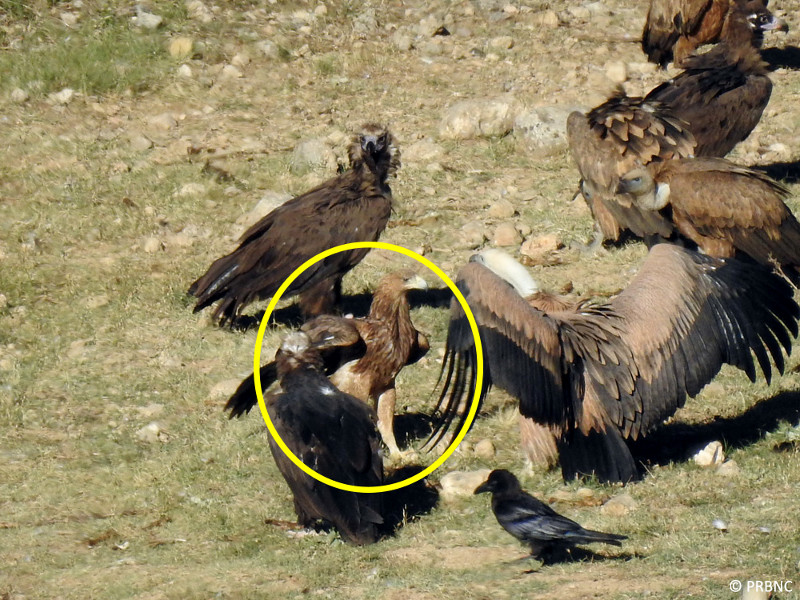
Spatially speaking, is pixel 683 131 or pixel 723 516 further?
pixel 683 131

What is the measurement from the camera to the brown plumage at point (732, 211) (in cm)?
852

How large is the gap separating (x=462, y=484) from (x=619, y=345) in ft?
3.68

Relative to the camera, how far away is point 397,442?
7.23 metres

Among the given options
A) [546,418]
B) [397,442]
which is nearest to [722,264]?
[546,418]

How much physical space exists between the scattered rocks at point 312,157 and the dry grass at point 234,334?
0.11 metres

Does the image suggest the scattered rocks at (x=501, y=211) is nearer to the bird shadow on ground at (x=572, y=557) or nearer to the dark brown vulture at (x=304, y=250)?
the dark brown vulture at (x=304, y=250)

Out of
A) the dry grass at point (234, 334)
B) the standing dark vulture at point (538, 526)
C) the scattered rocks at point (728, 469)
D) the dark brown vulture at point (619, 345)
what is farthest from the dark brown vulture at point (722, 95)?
the standing dark vulture at point (538, 526)

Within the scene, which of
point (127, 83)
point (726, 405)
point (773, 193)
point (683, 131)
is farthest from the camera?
point (127, 83)

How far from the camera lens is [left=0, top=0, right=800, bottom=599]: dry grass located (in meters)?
5.70

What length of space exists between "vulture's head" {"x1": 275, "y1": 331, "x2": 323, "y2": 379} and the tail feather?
1430 mm

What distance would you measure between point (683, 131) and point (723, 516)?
14.1 feet

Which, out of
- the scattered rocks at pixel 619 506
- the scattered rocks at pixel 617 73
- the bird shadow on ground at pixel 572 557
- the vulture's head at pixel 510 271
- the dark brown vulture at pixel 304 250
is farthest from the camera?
the scattered rocks at pixel 617 73

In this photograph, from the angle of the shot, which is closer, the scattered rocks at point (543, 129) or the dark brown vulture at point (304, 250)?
the dark brown vulture at point (304, 250)

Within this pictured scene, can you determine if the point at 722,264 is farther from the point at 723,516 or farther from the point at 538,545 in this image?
the point at 538,545
